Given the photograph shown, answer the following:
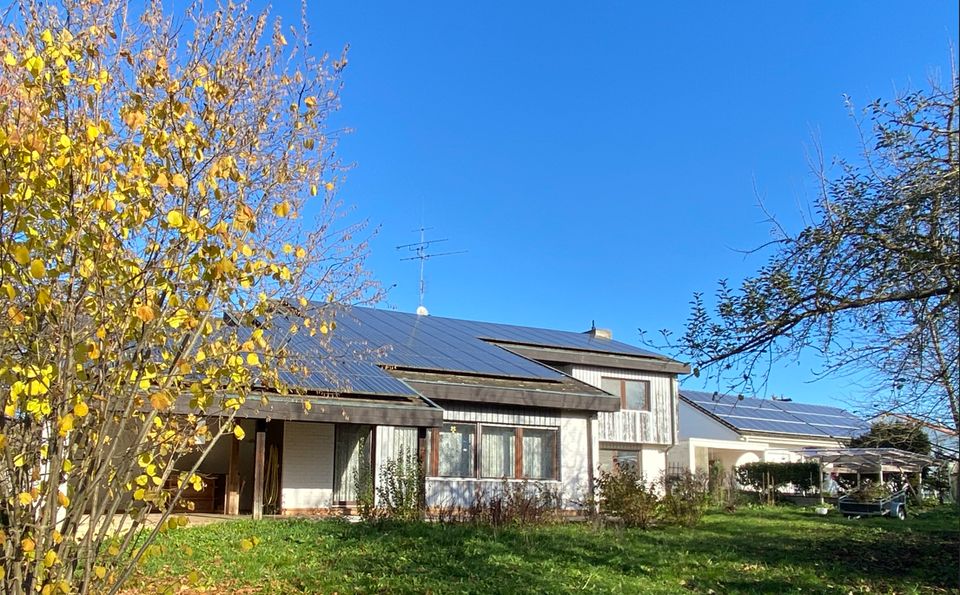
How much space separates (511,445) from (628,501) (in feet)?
14.5

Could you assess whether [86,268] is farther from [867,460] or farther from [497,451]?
[867,460]

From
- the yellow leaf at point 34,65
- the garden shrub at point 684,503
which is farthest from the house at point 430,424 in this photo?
the yellow leaf at point 34,65

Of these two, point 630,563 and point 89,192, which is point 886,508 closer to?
point 630,563

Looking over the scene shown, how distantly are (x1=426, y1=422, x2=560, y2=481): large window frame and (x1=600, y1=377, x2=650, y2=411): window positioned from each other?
534 centimetres

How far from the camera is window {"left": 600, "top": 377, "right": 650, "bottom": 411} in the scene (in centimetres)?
2427

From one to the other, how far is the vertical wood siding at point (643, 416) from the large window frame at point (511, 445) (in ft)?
15.4

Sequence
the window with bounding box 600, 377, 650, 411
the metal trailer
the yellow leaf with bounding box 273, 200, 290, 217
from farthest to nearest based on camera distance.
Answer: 1. the window with bounding box 600, 377, 650, 411
2. the metal trailer
3. the yellow leaf with bounding box 273, 200, 290, 217

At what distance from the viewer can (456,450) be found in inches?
708

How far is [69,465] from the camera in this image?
11.0 ft

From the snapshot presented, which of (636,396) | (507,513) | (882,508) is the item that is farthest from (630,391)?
(507,513)

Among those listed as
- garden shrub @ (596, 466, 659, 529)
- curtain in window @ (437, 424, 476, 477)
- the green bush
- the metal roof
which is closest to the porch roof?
the green bush

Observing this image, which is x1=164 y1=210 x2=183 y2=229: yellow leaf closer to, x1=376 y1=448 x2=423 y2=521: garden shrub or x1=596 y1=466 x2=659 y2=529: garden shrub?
x1=376 y1=448 x2=423 y2=521: garden shrub

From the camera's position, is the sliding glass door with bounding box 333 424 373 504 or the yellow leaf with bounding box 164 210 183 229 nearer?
the yellow leaf with bounding box 164 210 183 229

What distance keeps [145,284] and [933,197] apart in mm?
4981
